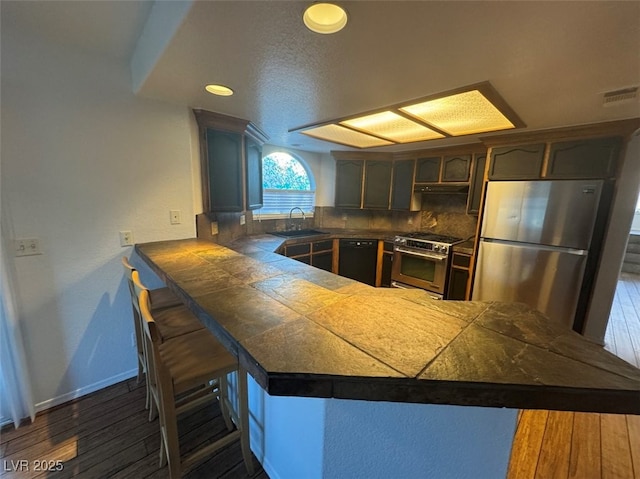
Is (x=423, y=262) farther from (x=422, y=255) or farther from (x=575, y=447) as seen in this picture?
(x=575, y=447)

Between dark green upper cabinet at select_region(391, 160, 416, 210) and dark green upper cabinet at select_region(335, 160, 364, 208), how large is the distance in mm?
519

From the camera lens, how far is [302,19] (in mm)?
1010

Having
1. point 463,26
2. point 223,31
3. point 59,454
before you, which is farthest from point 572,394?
point 59,454

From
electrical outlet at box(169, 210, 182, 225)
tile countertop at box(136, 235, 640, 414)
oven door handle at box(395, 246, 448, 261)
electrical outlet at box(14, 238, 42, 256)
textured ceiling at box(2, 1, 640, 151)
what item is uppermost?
textured ceiling at box(2, 1, 640, 151)

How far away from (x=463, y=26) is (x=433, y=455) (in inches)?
62.5

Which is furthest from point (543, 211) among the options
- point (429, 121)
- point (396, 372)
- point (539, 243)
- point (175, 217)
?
point (175, 217)

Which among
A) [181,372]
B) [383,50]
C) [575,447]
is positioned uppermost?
[383,50]

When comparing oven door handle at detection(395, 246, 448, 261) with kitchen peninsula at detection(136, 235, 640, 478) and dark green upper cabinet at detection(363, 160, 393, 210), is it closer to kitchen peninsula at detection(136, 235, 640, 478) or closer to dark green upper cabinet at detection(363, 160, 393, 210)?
dark green upper cabinet at detection(363, 160, 393, 210)

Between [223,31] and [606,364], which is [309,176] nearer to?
[223,31]

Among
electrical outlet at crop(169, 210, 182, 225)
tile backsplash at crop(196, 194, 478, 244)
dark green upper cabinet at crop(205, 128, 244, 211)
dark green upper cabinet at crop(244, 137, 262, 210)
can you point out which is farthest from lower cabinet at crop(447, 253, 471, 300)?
electrical outlet at crop(169, 210, 182, 225)

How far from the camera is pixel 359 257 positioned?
3.92 metres

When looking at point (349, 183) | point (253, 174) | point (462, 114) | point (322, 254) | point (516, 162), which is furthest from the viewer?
point (349, 183)

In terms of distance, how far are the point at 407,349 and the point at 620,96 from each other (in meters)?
2.23

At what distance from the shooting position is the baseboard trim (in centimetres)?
174
